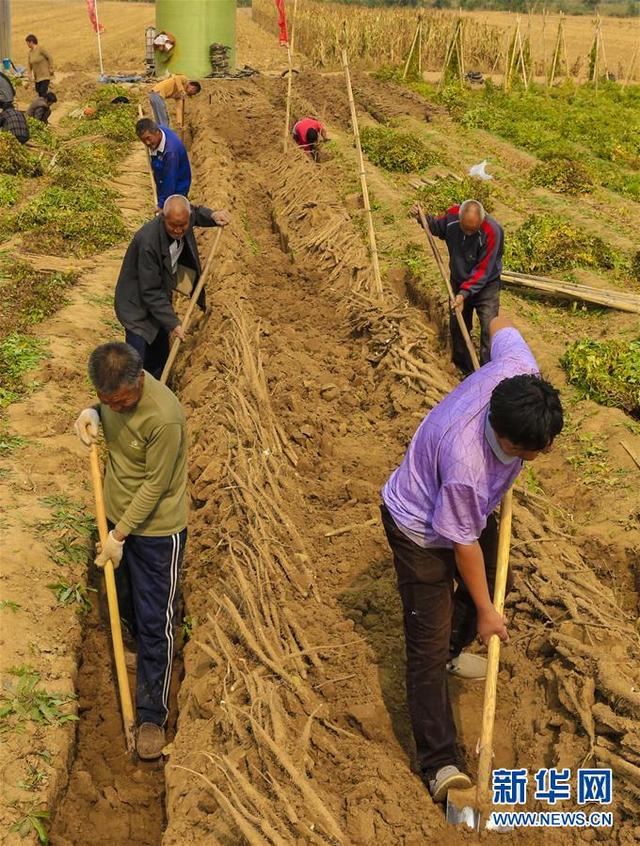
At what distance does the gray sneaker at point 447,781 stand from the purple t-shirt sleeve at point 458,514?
1.03 metres

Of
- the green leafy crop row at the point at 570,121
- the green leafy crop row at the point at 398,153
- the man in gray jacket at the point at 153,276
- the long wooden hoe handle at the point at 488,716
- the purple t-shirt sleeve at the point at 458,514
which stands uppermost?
the purple t-shirt sleeve at the point at 458,514

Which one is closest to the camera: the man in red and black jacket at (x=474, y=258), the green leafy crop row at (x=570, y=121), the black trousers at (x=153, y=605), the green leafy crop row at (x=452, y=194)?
the black trousers at (x=153, y=605)

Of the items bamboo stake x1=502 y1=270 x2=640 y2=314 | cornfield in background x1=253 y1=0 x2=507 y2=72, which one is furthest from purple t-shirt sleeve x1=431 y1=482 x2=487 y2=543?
cornfield in background x1=253 y1=0 x2=507 y2=72

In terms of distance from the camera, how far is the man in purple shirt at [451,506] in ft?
9.75

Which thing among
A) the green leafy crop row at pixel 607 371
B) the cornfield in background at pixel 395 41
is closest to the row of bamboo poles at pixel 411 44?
the cornfield in background at pixel 395 41

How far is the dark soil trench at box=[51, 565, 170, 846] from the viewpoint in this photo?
12.5 ft

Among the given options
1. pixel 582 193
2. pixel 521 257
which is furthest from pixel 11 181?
pixel 582 193

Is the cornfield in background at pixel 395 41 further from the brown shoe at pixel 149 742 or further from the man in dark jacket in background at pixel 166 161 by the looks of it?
the brown shoe at pixel 149 742

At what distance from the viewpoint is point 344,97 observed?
21359mm

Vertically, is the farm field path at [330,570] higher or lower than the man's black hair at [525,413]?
lower

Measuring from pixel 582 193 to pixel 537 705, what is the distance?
11738 millimetres

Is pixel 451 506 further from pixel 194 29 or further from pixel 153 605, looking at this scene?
pixel 194 29

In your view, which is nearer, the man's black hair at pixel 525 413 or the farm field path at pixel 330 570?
the man's black hair at pixel 525 413

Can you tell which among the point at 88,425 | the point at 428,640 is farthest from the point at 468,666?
the point at 88,425
